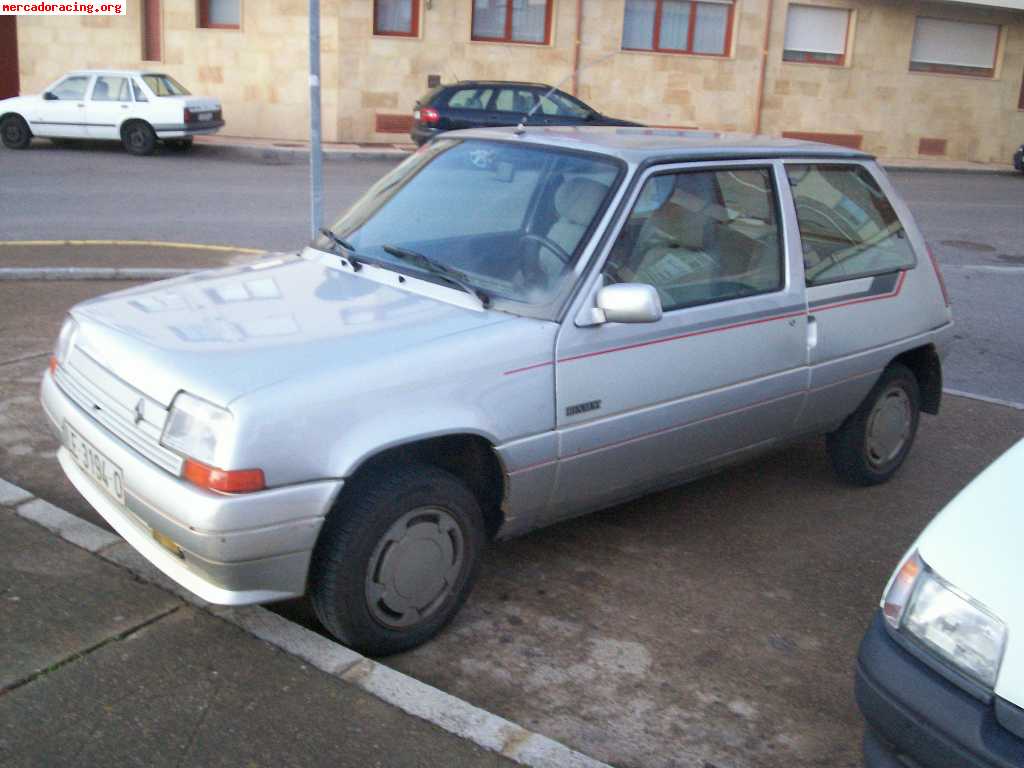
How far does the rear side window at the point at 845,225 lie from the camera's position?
5.10 metres

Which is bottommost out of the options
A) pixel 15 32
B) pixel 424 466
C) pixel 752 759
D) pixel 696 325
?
pixel 752 759

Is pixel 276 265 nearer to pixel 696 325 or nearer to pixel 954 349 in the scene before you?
pixel 696 325

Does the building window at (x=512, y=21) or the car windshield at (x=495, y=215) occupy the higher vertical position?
the building window at (x=512, y=21)

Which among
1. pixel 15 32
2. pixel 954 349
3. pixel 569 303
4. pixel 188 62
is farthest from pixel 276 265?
pixel 15 32

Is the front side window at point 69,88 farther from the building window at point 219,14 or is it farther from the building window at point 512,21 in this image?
the building window at point 512,21

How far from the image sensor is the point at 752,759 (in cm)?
345

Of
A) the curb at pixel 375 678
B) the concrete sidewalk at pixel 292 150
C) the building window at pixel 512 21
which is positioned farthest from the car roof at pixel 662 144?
the building window at pixel 512 21

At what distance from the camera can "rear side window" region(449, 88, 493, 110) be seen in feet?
66.6

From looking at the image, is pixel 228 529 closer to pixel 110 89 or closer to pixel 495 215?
pixel 495 215

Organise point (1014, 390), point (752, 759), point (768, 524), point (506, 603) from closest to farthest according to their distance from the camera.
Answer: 1. point (752, 759)
2. point (506, 603)
3. point (768, 524)
4. point (1014, 390)

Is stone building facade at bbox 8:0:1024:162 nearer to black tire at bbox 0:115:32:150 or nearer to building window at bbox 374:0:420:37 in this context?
building window at bbox 374:0:420:37

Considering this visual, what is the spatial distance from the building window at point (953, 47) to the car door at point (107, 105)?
18.9m

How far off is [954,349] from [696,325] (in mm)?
4925

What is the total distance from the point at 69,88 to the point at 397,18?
7.28 meters
